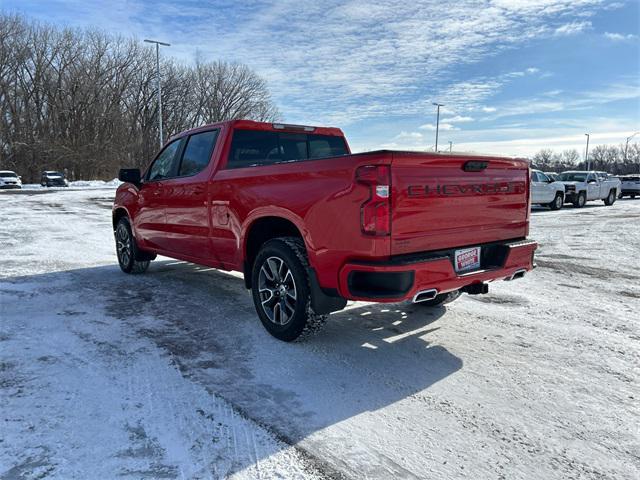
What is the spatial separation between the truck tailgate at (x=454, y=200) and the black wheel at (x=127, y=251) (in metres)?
4.75

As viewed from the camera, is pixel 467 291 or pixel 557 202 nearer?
pixel 467 291

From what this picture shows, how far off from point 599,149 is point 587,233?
432ft

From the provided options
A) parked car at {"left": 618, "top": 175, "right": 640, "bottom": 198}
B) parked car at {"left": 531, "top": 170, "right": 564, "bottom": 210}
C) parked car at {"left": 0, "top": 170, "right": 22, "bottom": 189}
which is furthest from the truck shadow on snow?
parked car at {"left": 0, "top": 170, "right": 22, "bottom": 189}

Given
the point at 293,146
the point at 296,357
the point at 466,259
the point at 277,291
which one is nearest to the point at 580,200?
the point at 293,146

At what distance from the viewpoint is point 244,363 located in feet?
12.2

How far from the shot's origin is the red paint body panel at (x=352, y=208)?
3.34 m

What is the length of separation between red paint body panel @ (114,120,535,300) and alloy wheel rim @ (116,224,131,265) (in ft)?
7.67

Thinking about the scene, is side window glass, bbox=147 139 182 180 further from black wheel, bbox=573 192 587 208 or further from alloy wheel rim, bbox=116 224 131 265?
black wheel, bbox=573 192 587 208

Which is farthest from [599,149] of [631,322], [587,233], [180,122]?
[631,322]

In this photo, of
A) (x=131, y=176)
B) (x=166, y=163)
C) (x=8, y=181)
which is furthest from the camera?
(x=8, y=181)

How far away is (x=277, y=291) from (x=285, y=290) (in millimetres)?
120

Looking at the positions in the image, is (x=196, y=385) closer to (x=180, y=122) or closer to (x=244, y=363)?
(x=244, y=363)

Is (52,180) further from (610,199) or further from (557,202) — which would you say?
(610,199)

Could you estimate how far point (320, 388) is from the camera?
3.29 metres
